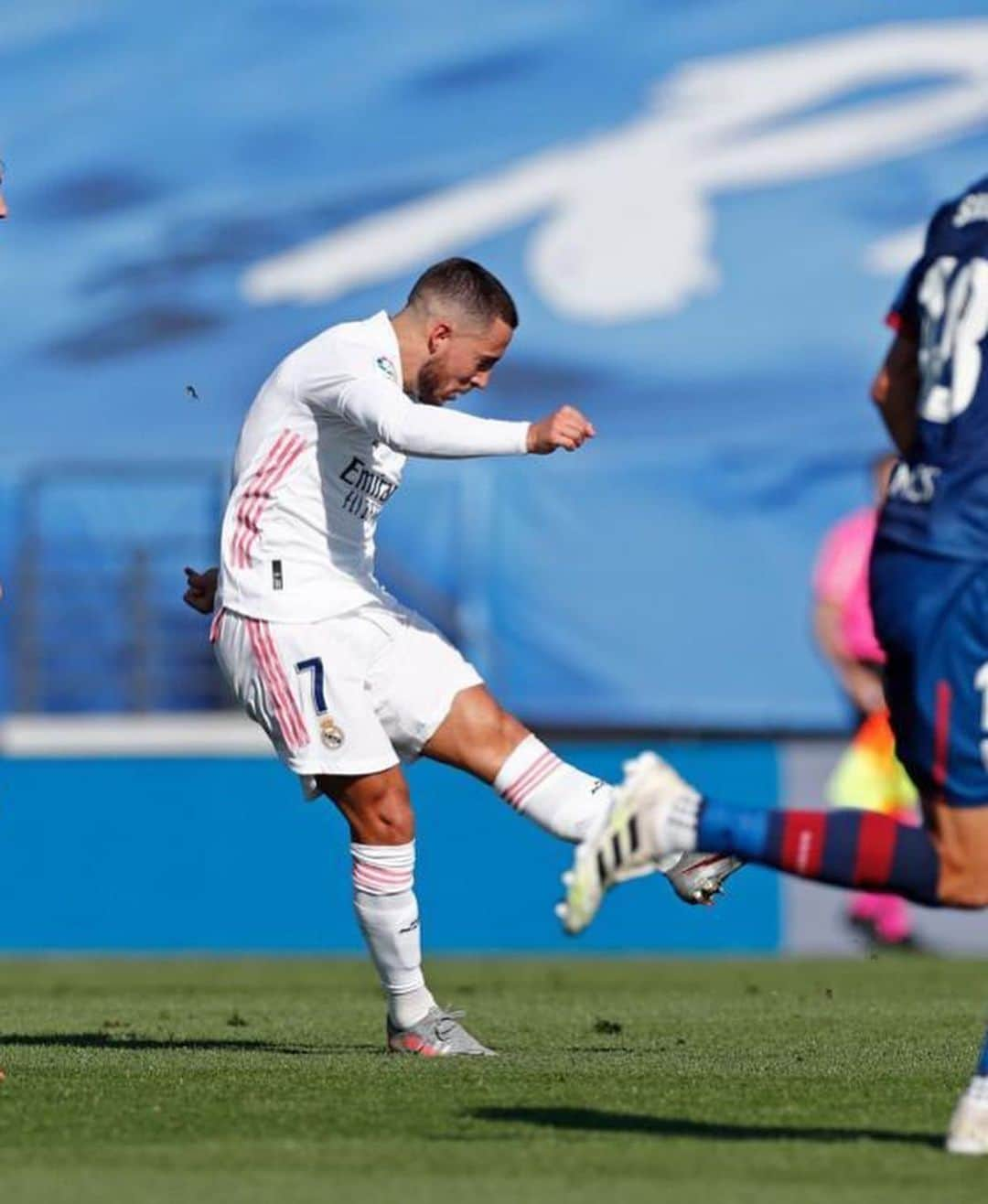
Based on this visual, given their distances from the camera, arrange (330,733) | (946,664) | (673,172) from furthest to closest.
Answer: (673,172), (330,733), (946,664)

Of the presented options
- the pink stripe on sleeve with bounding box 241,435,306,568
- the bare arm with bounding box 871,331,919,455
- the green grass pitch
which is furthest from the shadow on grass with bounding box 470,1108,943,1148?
the pink stripe on sleeve with bounding box 241,435,306,568

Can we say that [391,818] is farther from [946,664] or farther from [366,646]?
[946,664]

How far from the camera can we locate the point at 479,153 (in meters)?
19.4

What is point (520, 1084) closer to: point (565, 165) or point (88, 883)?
point (88, 883)

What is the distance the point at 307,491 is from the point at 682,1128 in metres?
2.58

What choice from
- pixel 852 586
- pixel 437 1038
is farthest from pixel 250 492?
pixel 852 586

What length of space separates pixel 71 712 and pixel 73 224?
176 inches

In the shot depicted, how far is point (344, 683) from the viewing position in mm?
7457

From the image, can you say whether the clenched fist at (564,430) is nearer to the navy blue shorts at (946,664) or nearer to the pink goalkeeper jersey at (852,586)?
the navy blue shorts at (946,664)

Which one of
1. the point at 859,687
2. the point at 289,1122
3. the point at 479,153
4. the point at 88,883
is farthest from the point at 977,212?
the point at 479,153

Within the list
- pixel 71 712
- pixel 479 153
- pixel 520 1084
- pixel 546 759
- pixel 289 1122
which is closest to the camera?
pixel 289 1122

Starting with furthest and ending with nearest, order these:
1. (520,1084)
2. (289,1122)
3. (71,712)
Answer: (71,712) → (520,1084) → (289,1122)

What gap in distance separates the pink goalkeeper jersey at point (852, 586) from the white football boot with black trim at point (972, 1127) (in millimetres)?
9123

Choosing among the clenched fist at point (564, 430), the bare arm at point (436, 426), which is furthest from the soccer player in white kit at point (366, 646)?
the clenched fist at point (564, 430)
